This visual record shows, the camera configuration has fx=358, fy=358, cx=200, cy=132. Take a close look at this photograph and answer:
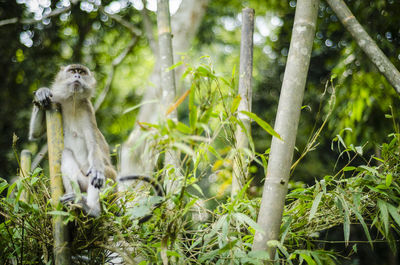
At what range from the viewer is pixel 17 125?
5.35 meters

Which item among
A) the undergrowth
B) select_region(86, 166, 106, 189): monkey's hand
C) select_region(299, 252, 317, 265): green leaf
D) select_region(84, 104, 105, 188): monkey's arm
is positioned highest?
select_region(84, 104, 105, 188): monkey's arm

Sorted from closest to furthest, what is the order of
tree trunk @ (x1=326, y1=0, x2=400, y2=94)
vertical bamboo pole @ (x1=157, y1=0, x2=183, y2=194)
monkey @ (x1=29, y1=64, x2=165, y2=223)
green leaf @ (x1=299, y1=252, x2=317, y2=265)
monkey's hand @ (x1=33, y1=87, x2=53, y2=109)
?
green leaf @ (x1=299, y1=252, x2=317, y2=265) → tree trunk @ (x1=326, y1=0, x2=400, y2=94) → monkey's hand @ (x1=33, y1=87, x2=53, y2=109) → vertical bamboo pole @ (x1=157, y1=0, x2=183, y2=194) → monkey @ (x1=29, y1=64, x2=165, y2=223)

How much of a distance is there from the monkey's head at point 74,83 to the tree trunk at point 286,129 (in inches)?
79.1

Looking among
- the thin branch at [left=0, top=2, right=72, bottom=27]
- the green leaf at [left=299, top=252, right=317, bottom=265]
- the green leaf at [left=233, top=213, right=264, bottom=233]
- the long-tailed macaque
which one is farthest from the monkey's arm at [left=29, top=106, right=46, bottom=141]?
the thin branch at [left=0, top=2, right=72, bottom=27]

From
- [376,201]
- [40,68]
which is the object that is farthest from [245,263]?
[40,68]

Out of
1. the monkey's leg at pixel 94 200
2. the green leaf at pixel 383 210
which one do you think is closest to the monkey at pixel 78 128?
the monkey's leg at pixel 94 200

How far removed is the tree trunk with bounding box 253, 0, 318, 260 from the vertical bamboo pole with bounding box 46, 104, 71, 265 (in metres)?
0.94

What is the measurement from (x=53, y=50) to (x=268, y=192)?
558cm

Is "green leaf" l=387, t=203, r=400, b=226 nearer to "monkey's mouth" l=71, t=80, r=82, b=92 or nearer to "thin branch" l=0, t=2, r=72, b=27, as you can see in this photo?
"monkey's mouth" l=71, t=80, r=82, b=92

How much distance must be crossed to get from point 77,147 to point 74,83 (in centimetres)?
55

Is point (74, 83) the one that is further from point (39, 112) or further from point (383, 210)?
point (383, 210)

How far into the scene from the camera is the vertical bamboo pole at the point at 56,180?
5.76 ft

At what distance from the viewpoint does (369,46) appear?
2.04 m

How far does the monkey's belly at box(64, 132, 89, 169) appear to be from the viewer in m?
3.05
